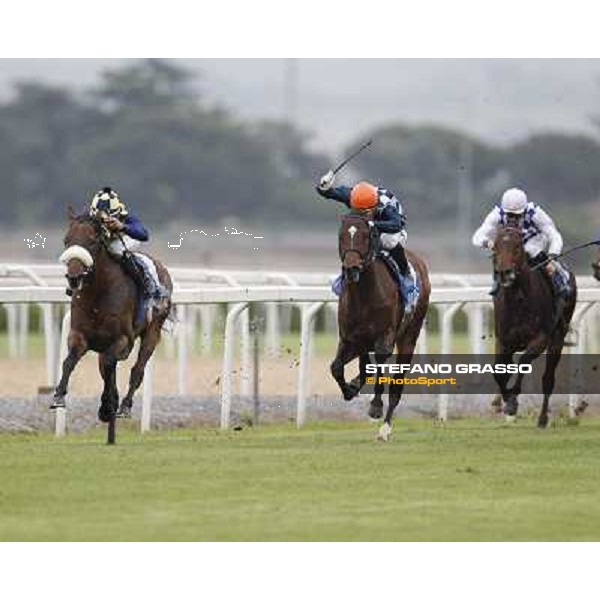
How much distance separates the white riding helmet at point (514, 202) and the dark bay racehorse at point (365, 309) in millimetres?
1333

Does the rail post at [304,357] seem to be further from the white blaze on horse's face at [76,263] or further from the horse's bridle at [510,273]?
Answer: the white blaze on horse's face at [76,263]

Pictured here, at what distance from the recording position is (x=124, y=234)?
15.0 metres

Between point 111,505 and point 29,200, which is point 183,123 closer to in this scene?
point 29,200

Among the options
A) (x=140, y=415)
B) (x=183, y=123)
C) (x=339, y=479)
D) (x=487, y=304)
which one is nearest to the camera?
(x=339, y=479)

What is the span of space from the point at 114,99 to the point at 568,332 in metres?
53.4

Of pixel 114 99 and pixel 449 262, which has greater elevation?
pixel 114 99

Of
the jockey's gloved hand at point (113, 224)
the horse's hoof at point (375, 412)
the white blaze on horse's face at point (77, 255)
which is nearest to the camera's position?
the white blaze on horse's face at point (77, 255)

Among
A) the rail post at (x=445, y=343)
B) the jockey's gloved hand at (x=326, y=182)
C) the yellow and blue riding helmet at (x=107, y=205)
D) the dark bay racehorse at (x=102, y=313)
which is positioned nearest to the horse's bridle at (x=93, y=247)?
the dark bay racehorse at (x=102, y=313)

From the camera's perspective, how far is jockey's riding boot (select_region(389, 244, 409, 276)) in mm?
15398

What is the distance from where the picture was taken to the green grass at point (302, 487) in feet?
33.3

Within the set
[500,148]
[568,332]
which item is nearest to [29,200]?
[500,148]

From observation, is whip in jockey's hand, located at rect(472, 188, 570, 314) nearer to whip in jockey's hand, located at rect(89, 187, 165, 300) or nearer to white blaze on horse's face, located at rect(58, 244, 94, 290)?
whip in jockey's hand, located at rect(89, 187, 165, 300)

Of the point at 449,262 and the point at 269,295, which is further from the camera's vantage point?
the point at 449,262

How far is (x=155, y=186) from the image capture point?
6266cm
